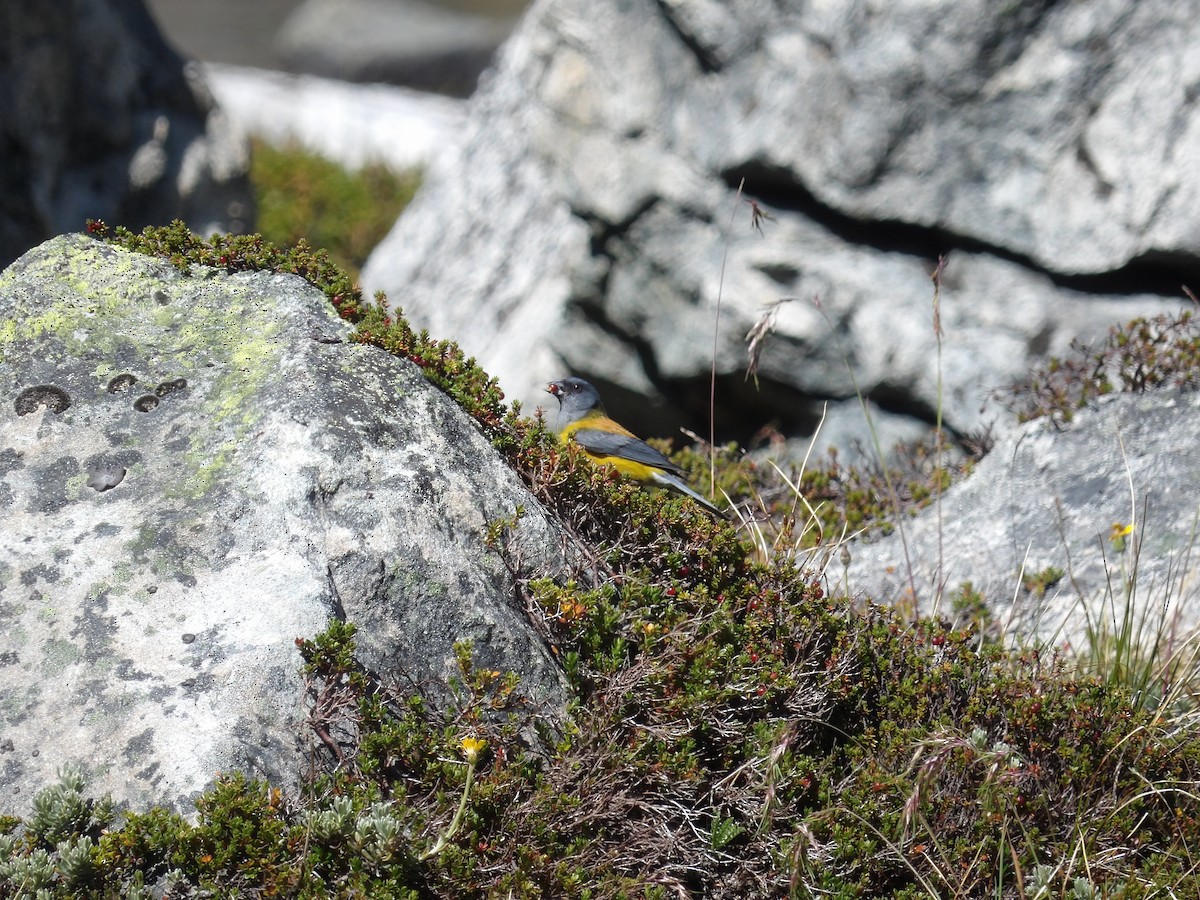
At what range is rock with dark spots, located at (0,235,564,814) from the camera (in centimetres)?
363

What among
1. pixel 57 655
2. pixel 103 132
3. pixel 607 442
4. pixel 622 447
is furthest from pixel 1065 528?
pixel 103 132

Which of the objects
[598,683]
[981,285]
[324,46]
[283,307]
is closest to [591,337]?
[981,285]

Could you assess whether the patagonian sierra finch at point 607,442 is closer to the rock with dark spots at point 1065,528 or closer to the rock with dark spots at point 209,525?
the rock with dark spots at point 1065,528

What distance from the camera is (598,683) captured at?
415 centimetres

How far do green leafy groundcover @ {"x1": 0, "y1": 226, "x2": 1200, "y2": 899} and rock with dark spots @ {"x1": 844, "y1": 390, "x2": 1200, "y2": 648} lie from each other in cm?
83

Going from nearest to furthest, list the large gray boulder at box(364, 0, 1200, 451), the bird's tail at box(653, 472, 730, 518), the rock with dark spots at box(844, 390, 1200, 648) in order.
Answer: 1. the bird's tail at box(653, 472, 730, 518)
2. the rock with dark spots at box(844, 390, 1200, 648)
3. the large gray boulder at box(364, 0, 1200, 451)

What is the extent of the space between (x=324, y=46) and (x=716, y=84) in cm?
1747

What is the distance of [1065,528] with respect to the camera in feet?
19.7

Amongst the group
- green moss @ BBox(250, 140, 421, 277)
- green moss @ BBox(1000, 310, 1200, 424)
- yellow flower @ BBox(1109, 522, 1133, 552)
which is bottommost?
green moss @ BBox(250, 140, 421, 277)

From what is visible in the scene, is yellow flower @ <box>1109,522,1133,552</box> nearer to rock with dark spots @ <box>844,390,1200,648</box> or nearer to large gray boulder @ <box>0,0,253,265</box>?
rock with dark spots @ <box>844,390,1200,648</box>

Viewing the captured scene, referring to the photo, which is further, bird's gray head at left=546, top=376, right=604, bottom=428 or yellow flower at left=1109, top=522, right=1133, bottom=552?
bird's gray head at left=546, top=376, right=604, bottom=428

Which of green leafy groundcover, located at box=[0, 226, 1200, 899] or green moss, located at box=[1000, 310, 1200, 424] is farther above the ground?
green moss, located at box=[1000, 310, 1200, 424]

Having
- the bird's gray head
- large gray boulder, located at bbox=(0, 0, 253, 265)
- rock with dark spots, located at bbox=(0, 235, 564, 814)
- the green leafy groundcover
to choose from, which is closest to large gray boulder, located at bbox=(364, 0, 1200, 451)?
Answer: the bird's gray head

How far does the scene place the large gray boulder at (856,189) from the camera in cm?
714
